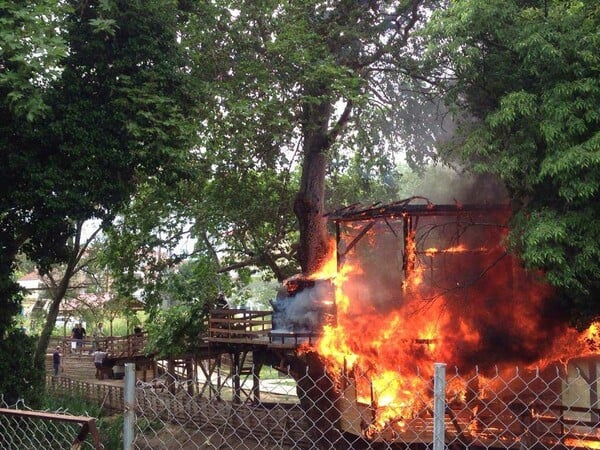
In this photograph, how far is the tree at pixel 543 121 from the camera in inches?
367

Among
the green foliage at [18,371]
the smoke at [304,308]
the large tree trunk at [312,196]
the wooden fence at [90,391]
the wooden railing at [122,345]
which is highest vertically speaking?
the large tree trunk at [312,196]

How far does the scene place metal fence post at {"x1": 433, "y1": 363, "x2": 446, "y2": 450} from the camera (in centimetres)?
254

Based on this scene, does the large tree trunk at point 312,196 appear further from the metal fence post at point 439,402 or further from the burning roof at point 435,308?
the metal fence post at point 439,402

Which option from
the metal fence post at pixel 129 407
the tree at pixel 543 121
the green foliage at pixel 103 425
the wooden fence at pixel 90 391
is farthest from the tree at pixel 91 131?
the wooden fence at pixel 90 391

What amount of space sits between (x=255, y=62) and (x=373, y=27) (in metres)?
3.26

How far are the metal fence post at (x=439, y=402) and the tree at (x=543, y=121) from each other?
735 cm

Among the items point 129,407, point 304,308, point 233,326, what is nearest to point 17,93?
point 129,407

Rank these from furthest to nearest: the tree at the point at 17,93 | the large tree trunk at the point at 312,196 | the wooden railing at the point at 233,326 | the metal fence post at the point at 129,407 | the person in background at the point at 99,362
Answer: the person in background at the point at 99,362
the wooden railing at the point at 233,326
the large tree trunk at the point at 312,196
the tree at the point at 17,93
the metal fence post at the point at 129,407

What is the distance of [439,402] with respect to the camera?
2.58 meters

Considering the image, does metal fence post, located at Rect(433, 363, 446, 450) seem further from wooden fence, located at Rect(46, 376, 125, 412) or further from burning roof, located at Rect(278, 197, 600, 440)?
wooden fence, located at Rect(46, 376, 125, 412)

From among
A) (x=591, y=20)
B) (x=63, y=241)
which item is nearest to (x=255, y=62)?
(x=63, y=241)

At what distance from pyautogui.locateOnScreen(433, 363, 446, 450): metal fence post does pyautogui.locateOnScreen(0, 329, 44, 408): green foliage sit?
10829 mm

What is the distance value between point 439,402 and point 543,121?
806cm

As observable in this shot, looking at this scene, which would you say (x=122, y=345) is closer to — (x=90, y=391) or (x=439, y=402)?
(x=90, y=391)
